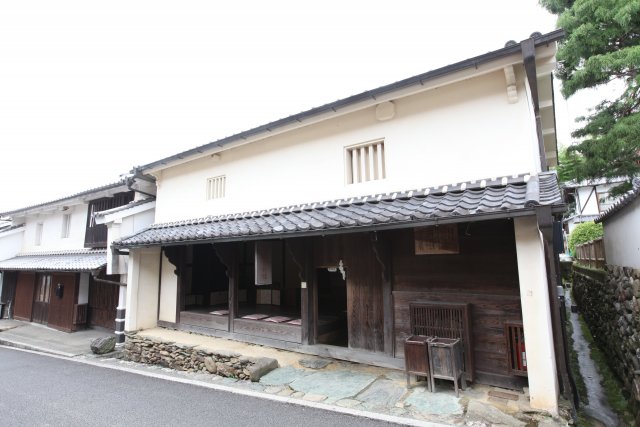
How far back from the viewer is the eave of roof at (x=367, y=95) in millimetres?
6082

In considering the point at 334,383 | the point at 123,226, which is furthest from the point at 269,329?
the point at 123,226

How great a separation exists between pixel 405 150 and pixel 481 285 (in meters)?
3.21

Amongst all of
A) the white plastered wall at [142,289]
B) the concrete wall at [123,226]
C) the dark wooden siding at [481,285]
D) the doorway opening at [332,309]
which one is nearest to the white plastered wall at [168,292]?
the white plastered wall at [142,289]

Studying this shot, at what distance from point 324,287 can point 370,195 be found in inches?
256

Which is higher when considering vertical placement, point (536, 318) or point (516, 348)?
point (536, 318)

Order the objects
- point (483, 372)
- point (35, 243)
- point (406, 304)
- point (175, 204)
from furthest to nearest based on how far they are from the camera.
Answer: point (35, 243) → point (175, 204) → point (406, 304) → point (483, 372)

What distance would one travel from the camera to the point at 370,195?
788 centimetres

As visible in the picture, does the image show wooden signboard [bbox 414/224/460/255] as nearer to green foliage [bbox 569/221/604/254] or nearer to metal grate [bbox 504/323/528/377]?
metal grate [bbox 504/323/528/377]

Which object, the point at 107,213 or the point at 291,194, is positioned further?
the point at 107,213

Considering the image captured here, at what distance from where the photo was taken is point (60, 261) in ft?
49.3

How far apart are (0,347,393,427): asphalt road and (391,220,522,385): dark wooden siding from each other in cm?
241

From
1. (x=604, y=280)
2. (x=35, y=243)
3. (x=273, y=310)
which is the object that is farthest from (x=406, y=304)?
(x=35, y=243)

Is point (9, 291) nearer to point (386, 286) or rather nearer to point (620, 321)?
point (386, 286)

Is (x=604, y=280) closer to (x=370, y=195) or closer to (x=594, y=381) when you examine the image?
(x=594, y=381)
